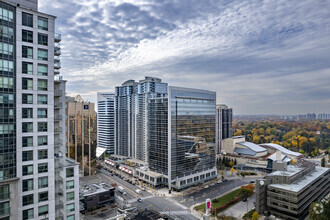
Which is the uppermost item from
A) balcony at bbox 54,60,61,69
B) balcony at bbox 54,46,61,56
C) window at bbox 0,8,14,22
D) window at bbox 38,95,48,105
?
window at bbox 0,8,14,22

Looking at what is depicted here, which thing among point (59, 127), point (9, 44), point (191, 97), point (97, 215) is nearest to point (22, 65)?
point (9, 44)

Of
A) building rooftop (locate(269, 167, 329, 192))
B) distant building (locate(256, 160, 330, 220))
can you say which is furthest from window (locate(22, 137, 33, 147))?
building rooftop (locate(269, 167, 329, 192))

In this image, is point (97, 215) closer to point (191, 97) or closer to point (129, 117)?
point (191, 97)

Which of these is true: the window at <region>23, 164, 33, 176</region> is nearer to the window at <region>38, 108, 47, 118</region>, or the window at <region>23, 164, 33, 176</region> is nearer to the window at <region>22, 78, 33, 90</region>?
the window at <region>38, 108, 47, 118</region>

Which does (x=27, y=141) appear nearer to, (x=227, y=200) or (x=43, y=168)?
(x=43, y=168)

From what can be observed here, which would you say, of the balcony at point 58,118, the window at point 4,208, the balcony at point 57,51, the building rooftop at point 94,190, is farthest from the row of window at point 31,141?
the building rooftop at point 94,190

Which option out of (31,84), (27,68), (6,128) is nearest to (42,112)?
(31,84)
